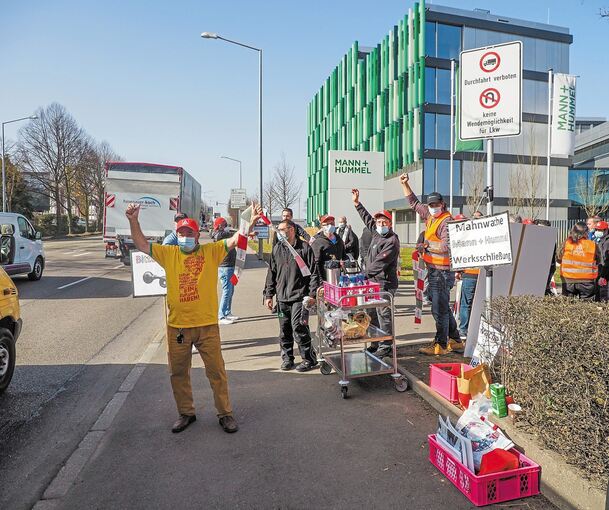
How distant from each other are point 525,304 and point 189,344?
3043mm

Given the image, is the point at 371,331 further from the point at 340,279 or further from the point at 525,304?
the point at 525,304

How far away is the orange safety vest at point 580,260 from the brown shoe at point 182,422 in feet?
22.7

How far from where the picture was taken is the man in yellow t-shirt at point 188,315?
14.4 ft

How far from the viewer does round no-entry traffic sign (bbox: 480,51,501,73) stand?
4.79m

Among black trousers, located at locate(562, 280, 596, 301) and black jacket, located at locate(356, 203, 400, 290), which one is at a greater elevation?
black jacket, located at locate(356, 203, 400, 290)

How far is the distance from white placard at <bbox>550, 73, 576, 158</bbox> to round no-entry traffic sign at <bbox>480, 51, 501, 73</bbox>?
725 inches

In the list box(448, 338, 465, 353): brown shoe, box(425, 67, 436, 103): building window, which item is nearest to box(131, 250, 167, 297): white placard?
box(448, 338, 465, 353): brown shoe

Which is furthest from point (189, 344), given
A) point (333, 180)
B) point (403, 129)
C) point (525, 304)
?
point (403, 129)

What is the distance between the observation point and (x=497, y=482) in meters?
3.18

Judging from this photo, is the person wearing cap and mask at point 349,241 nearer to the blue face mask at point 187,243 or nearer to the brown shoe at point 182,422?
the blue face mask at point 187,243

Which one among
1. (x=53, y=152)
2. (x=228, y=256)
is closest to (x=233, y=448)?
(x=228, y=256)

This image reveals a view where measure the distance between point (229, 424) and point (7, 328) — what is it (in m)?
3.22

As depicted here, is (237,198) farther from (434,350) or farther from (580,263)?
(434,350)

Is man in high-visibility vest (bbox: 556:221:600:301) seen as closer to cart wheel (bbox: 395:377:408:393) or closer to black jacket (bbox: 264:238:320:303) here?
cart wheel (bbox: 395:377:408:393)
